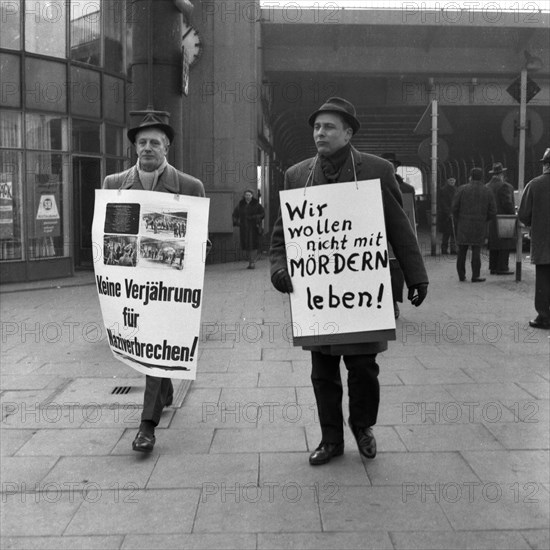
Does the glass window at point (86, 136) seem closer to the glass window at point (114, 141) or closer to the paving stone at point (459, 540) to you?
the glass window at point (114, 141)

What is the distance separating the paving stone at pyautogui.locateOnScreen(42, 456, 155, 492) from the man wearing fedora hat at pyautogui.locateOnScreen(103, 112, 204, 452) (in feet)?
0.90

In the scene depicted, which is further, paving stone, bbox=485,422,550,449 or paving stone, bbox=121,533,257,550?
paving stone, bbox=485,422,550,449

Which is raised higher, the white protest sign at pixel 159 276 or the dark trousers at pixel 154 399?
the white protest sign at pixel 159 276

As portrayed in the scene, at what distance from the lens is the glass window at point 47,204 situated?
47.8 feet

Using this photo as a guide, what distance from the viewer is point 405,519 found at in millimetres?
3607

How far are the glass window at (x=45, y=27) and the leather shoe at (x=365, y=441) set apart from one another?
12.0 metres

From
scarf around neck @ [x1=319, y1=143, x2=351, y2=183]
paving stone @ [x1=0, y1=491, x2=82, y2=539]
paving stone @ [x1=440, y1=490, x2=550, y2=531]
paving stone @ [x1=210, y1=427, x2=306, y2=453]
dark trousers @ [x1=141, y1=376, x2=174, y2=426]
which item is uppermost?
scarf around neck @ [x1=319, y1=143, x2=351, y2=183]

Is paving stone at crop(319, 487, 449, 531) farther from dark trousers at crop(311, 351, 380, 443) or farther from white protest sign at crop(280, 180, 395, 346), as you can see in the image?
white protest sign at crop(280, 180, 395, 346)

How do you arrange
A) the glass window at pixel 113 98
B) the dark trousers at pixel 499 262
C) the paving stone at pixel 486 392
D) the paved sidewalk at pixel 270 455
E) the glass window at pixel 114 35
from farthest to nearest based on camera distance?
1. the glass window at pixel 114 35
2. the glass window at pixel 113 98
3. the dark trousers at pixel 499 262
4. the paving stone at pixel 486 392
5. the paved sidewalk at pixel 270 455

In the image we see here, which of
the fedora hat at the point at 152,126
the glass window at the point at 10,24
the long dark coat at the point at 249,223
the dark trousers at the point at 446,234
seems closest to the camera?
the fedora hat at the point at 152,126

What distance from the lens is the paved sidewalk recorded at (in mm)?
3525

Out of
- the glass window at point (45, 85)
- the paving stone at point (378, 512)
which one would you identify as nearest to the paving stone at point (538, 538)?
the paving stone at point (378, 512)

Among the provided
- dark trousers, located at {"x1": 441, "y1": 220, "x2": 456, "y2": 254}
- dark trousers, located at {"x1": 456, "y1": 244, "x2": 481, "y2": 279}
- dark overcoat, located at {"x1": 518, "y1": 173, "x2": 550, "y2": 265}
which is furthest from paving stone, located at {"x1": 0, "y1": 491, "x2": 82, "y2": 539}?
dark trousers, located at {"x1": 441, "y1": 220, "x2": 456, "y2": 254}

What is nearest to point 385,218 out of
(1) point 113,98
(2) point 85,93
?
(2) point 85,93
